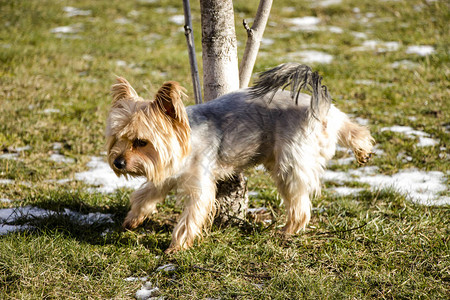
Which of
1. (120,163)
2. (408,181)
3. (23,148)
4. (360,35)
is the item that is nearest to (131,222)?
(120,163)

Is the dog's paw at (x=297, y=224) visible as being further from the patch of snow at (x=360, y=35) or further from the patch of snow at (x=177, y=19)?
the patch of snow at (x=177, y=19)

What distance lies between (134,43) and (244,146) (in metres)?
8.61

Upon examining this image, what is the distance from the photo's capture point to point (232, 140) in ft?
12.0

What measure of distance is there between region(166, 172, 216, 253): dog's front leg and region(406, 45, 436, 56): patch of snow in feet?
26.6

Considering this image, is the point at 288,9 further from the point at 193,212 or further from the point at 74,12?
the point at 193,212

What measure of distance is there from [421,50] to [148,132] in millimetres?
8966

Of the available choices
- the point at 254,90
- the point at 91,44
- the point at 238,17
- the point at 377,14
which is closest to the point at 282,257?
the point at 254,90

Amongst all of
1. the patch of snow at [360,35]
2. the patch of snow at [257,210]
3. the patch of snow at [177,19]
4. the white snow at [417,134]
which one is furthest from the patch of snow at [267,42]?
the patch of snow at [257,210]

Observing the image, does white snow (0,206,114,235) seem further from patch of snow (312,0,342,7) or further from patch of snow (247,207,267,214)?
patch of snow (312,0,342,7)

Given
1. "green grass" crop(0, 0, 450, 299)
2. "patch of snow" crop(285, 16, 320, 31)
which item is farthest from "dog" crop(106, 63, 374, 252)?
"patch of snow" crop(285, 16, 320, 31)

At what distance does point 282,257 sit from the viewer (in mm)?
3500

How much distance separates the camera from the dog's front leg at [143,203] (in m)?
3.93

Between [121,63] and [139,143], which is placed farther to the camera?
[121,63]

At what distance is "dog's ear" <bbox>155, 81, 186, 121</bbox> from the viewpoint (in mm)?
3197
